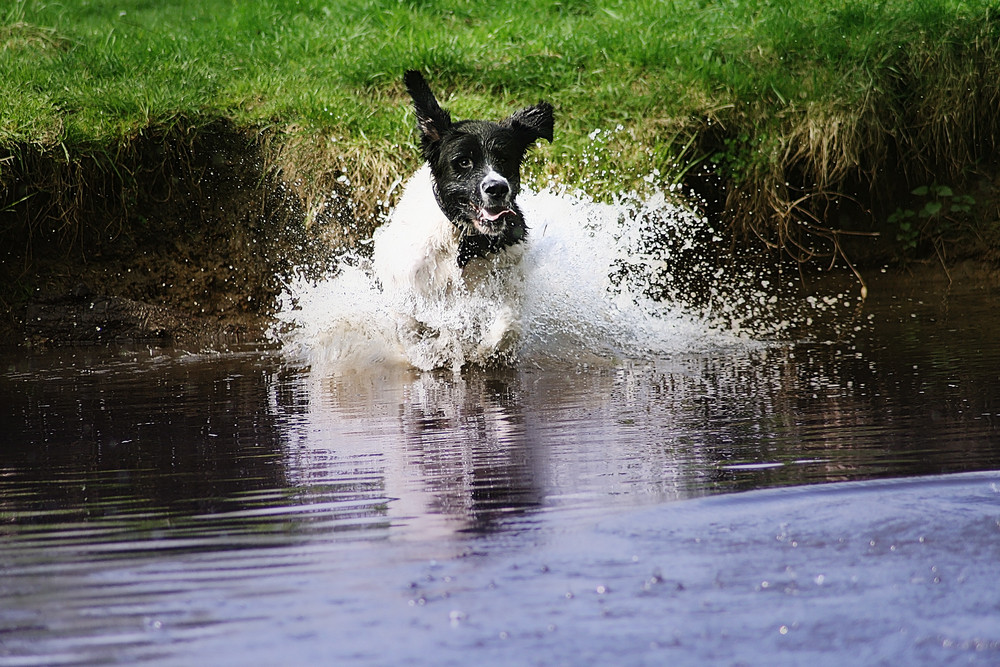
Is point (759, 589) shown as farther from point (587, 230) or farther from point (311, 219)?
point (311, 219)

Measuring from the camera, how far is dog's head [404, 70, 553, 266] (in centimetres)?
553

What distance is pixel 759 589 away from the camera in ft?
7.02

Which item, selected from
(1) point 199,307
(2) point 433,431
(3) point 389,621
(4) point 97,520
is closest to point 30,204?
(1) point 199,307

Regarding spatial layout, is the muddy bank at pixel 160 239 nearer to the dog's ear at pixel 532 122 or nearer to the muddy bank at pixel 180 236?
the muddy bank at pixel 180 236

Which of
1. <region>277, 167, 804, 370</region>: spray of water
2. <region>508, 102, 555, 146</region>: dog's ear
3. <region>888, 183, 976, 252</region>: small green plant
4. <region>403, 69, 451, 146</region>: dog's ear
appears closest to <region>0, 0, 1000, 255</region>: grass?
<region>888, 183, 976, 252</region>: small green plant

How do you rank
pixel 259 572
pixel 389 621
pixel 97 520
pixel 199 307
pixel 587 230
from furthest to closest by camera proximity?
pixel 199 307 → pixel 587 230 → pixel 97 520 → pixel 259 572 → pixel 389 621

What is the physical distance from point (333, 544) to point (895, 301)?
5.38 meters

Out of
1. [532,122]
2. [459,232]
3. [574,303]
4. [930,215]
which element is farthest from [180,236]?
[930,215]

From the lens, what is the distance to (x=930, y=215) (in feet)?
24.6

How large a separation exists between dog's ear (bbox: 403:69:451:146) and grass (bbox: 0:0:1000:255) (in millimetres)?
1324

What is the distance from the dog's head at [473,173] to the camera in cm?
553

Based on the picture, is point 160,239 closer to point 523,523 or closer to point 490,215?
point 490,215

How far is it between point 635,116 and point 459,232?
7.58 ft

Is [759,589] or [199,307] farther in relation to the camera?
[199,307]
